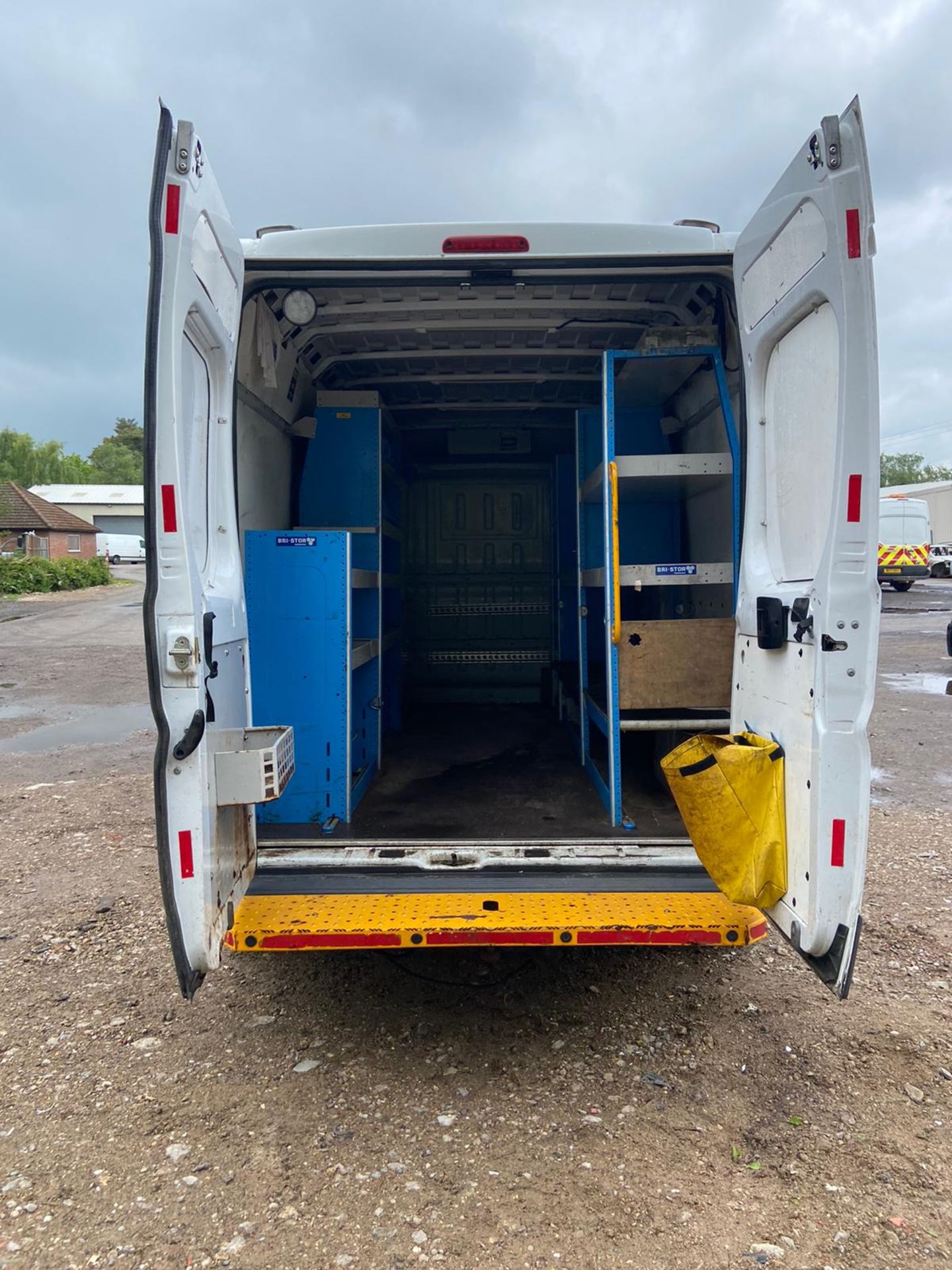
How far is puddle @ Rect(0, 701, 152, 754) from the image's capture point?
26.2ft

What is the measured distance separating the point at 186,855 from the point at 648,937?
141 centimetres

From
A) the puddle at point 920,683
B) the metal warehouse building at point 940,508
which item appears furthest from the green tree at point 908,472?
the puddle at point 920,683

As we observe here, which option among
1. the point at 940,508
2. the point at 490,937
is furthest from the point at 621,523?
the point at 940,508

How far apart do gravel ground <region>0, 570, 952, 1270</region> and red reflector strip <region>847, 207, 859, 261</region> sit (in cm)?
251

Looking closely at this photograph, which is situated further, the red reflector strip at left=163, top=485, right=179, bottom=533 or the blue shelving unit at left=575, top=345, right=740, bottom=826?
the blue shelving unit at left=575, top=345, right=740, bottom=826

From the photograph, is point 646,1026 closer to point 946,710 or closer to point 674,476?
point 674,476

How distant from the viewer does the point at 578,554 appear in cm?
474

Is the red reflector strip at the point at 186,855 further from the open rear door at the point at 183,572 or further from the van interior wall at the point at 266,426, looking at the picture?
the van interior wall at the point at 266,426

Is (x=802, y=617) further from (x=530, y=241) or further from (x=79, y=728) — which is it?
(x=79, y=728)

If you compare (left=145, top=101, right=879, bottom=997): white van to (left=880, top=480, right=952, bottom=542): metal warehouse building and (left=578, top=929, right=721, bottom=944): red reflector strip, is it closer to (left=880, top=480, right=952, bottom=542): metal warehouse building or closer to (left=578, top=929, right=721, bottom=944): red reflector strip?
(left=578, top=929, right=721, bottom=944): red reflector strip

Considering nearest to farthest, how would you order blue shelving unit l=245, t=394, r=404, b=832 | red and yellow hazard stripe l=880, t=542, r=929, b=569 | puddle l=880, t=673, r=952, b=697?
1. blue shelving unit l=245, t=394, r=404, b=832
2. puddle l=880, t=673, r=952, b=697
3. red and yellow hazard stripe l=880, t=542, r=929, b=569

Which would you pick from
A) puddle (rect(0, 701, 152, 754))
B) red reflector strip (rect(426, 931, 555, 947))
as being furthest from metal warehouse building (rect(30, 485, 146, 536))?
red reflector strip (rect(426, 931, 555, 947))

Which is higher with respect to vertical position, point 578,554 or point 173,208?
point 173,208

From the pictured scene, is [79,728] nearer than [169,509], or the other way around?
[169,509]
